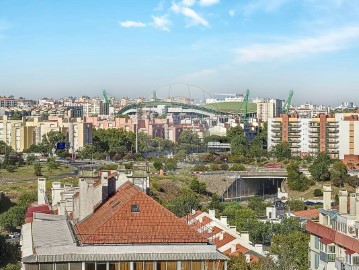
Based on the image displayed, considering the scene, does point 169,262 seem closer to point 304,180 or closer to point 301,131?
point 304,180

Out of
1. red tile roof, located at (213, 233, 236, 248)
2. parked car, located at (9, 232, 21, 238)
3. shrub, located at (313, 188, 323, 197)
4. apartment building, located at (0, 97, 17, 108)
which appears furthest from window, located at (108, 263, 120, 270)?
apartment building, located at (0, 97, 17, 108)

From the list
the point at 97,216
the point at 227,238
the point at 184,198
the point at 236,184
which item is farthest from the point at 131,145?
the point at 97,216

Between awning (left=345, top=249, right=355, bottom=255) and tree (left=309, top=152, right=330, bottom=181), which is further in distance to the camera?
tree (left=309, top=152, right=330, bottom=181)

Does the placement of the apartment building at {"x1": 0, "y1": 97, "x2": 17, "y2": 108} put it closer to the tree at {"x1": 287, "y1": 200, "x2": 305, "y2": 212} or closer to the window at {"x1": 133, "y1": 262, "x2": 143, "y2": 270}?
the tree at {"x1": 287, "y1": 200, "x2": 305, "y2": 212}

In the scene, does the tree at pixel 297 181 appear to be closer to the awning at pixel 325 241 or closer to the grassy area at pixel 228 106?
the awning at pixel 325 241

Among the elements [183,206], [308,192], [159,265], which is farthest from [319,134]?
[159,265]
